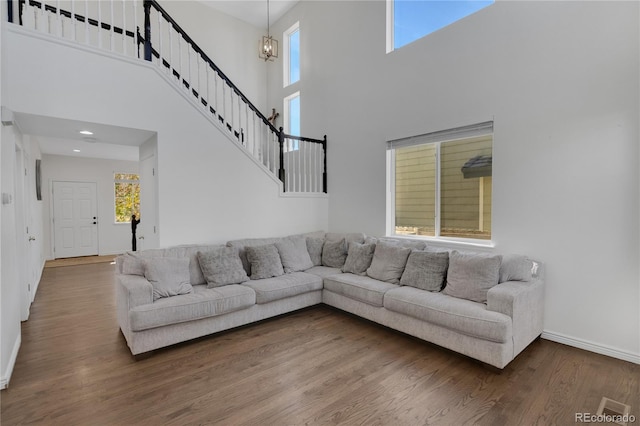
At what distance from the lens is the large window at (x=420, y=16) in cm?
379

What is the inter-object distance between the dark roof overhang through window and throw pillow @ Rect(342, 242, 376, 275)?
1.47m

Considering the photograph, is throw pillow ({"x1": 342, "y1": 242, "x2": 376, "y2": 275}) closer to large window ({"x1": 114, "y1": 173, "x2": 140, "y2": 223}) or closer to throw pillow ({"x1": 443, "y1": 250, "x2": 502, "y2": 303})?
throw pillow ({"x1": 443, "y1": 250, "x2": 502, "y2": 303})

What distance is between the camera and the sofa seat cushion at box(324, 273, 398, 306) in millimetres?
3385

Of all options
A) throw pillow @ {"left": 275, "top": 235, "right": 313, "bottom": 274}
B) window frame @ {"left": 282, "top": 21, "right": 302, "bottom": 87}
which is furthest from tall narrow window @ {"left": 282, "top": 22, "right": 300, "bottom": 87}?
throw pillow @ {"left": 275, "top": 235, "right": 313, "bottom": 274}

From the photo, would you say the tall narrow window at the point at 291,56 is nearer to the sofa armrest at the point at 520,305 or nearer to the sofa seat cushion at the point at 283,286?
the sofa seat cushion at the point at 283,286

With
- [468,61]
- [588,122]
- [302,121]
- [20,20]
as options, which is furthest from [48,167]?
[588,122]

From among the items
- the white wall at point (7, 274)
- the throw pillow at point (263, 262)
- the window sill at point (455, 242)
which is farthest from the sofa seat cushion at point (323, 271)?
the white wall at point (7, 274)

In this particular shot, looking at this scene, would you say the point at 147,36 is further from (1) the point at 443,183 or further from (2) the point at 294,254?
(1) the point at 443,183

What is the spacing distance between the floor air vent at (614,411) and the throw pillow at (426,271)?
4.67 ft

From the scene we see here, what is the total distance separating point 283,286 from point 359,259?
3.53 ft

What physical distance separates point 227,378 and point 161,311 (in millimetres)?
888

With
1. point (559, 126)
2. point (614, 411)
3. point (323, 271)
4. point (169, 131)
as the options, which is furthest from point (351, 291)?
point (169, 131)

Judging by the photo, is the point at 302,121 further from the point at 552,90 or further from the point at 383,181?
the point at 552,90

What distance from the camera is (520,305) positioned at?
2.63 metres
